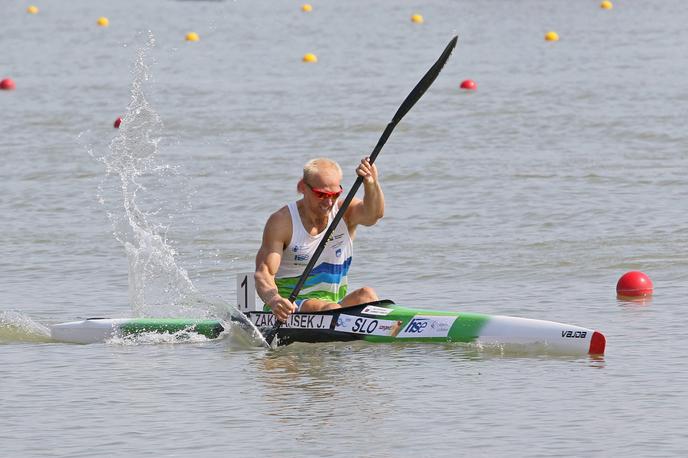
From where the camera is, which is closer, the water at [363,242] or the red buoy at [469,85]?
the water at [363,242]

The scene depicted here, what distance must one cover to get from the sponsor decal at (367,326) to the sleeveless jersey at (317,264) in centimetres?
30

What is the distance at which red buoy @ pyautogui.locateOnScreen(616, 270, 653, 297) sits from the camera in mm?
10570

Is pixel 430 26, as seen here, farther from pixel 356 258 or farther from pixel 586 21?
pixel 356 258

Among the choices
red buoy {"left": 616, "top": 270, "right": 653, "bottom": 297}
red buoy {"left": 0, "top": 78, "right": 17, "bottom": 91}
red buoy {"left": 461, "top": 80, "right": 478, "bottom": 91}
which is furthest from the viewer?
red buoy {"left": 0, "top": 78, "right": 17, "bottom": 91}

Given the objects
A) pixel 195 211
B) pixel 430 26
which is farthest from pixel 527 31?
pixel 195 211

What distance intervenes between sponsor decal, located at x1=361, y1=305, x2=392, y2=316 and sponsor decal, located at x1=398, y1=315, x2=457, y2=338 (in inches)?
6.4

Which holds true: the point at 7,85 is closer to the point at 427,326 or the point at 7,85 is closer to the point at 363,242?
the point at 363,242

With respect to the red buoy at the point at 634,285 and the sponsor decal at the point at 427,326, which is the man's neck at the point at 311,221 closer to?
the sponsor decal at the point at 427,326

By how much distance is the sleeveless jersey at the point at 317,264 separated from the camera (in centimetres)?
887

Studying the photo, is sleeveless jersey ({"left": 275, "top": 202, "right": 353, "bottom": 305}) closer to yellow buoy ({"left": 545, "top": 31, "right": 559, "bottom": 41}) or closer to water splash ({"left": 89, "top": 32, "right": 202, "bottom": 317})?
water splash ({"left": 89, "top": 32, "right": 202, "bottom": 317})

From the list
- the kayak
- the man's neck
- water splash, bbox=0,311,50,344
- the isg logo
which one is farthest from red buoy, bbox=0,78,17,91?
the isg logo

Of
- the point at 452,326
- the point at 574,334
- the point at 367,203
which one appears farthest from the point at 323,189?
the point at 574,334

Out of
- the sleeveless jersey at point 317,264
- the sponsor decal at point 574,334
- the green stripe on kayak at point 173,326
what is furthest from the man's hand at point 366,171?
the green stripe on kayak at point 173,326

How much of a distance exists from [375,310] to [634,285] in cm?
258
